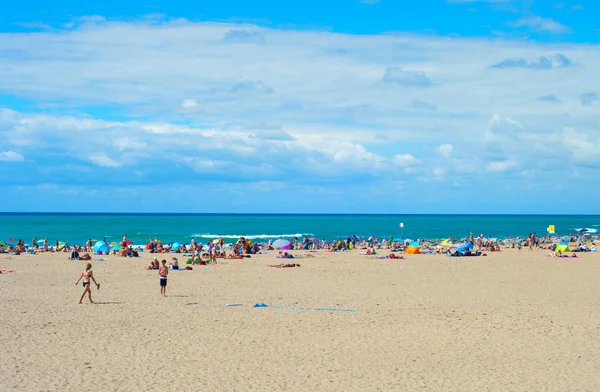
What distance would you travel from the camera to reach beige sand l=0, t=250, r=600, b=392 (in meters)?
11.2

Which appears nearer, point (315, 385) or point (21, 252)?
point (315, 385)

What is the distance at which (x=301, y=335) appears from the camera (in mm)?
14977

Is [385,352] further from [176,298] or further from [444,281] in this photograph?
[444,281]

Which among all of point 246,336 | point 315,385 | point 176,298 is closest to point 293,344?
point 246,336

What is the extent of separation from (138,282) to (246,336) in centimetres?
1218

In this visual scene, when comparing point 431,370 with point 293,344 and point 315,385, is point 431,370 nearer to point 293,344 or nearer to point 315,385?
point 315,385

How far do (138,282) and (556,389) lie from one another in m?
18.6

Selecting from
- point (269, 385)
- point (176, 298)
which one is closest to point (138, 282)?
point (176, 298)

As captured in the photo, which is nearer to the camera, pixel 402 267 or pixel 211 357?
pixel 211 357

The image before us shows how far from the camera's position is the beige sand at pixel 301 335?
1123 centimetres

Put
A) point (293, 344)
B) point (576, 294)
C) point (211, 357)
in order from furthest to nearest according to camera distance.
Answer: point (576, 294) → point (293, 344) → point (211, 357)

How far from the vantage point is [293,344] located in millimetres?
14062

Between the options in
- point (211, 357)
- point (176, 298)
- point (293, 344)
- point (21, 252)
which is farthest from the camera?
point (21, 252)

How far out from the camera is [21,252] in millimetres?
42062
